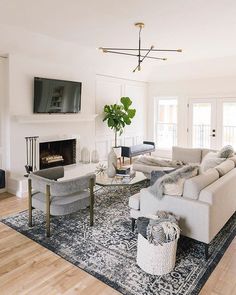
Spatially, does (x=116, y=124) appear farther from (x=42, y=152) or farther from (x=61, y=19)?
(x=61, y=19)

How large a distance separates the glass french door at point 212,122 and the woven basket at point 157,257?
5.98m

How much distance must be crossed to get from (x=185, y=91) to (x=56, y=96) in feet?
14.6

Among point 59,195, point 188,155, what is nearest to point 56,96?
point 59,195

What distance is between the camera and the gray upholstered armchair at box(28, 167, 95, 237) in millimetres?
3111

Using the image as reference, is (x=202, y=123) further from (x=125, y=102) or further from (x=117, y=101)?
(x=117, y=101)

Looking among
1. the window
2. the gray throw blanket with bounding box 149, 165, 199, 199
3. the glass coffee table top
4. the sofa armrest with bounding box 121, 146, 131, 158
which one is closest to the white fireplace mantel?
the sofa armrest with bounding box 121, 146, 131, 158

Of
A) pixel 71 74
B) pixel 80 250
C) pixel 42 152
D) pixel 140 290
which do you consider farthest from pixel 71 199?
pixel 71 74

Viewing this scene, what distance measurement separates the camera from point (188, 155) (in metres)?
6.03

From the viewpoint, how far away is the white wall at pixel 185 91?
751 centimetres

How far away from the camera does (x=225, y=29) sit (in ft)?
14.7

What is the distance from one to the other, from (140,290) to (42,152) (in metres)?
4.01

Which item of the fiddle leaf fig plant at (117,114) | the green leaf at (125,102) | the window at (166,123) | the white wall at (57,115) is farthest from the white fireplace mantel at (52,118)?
the window at (166,123)

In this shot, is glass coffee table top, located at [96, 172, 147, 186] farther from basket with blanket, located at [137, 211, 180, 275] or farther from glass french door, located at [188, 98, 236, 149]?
glass french door, located at [188, 98, 236, 149]

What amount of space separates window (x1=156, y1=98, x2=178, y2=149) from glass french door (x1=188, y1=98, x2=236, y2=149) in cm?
64
